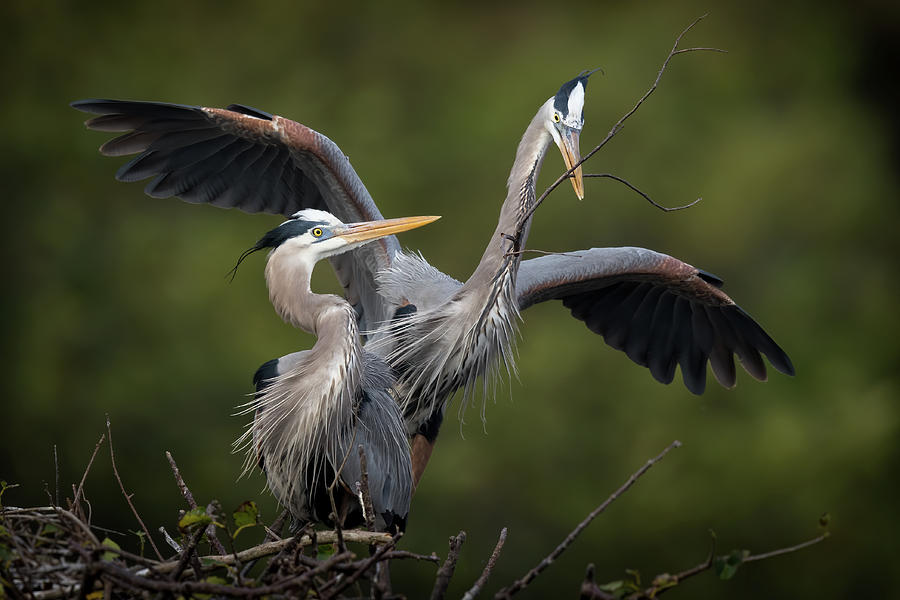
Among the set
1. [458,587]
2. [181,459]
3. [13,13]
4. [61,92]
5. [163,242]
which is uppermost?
[13,13]

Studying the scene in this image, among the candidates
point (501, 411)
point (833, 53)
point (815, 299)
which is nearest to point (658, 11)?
point (833, 53)

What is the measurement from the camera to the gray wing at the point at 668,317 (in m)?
4.06

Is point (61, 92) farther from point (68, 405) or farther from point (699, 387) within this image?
point (699, 387)

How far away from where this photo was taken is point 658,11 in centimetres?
1127

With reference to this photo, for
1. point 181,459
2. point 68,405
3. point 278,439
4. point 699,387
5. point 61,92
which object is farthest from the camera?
point 61,92

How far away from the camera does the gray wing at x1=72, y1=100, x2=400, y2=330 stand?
374cm

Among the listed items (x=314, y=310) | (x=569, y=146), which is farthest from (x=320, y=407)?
(x=569, y=146)

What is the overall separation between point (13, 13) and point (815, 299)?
8.32m

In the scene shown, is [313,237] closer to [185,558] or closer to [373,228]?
[373,228]

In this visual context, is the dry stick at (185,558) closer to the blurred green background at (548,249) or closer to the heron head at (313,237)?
the heron head at (313,237)

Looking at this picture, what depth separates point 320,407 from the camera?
2.90m

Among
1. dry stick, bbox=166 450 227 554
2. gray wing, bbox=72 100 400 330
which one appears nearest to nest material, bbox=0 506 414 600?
dry stick, bbox=166 450 227 554

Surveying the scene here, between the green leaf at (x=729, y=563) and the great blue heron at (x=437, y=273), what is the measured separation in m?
1.38

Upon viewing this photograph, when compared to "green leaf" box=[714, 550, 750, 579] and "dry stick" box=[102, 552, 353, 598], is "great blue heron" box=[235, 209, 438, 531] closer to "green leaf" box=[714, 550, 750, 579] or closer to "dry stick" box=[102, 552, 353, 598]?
"dry stick" box=[102, 552, 353, 598]
